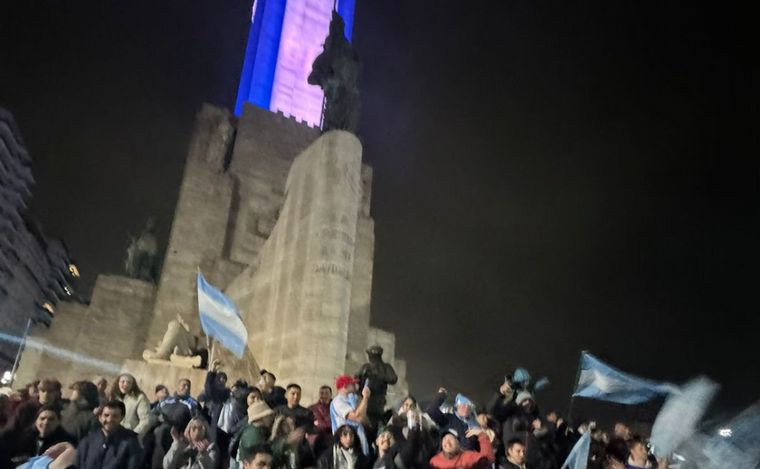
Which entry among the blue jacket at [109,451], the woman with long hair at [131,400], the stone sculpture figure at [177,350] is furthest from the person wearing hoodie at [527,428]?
the stone sculpture figure at [177,350]

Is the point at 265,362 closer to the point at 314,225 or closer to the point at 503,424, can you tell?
the point at 314,225

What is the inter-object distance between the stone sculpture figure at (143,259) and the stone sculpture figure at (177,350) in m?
7.33

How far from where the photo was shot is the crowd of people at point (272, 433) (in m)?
4.69

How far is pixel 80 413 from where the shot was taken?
529cm

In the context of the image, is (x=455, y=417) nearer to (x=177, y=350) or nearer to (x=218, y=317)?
(x=218, y=317)

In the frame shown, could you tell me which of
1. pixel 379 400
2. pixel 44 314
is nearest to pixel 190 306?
pixel 379 400

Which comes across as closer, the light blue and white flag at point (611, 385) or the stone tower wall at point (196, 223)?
the light blue and white flag at point (611, 385)

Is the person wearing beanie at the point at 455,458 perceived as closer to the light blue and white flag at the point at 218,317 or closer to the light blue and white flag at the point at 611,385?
the light blue and white flag at the point at 611,385

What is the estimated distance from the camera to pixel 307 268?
1133 centimetres

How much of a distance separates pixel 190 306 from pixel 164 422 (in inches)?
499

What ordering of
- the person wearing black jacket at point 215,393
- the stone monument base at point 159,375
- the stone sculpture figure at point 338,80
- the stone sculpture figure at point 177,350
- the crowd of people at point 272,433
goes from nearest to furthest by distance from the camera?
the crowd of people at point 272,433 < the person wearing black jacket at point 215,393 < the stone monument base at point 159,375 < the stone sculpture figure at point 177,350 < the stone sculpture figure at point 338,80

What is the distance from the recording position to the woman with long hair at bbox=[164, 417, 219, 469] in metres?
4.89

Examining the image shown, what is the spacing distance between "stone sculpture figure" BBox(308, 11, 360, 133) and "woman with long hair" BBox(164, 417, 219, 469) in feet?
39.2

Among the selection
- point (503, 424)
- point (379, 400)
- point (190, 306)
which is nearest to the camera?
point (503, 424)
